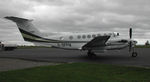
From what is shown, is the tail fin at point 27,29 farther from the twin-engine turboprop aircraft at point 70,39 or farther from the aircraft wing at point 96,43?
the aircraft wing at point 96,43

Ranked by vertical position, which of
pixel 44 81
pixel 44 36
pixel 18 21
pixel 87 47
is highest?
pixel 18 21

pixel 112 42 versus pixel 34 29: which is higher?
pixel 34 29

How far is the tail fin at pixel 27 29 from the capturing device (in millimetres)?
19153

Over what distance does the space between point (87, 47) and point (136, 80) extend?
11.3 meters

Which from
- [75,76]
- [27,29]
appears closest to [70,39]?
[27,29]

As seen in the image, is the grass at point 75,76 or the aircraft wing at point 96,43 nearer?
the grass at point 75,76

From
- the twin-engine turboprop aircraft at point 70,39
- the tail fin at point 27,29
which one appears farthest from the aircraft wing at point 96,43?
the tail fin at point 27,29

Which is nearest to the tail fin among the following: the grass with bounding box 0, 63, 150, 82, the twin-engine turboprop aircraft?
the twin-engine turboprop aircraft

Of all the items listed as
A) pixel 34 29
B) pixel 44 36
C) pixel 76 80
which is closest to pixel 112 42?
pixel 44 36

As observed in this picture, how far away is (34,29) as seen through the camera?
796 inches

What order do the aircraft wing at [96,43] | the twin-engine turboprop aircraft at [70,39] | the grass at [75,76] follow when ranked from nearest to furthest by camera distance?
the grass at [75,76]
the aircraft wing at [96,43]
the twin-engine turboprop aircraft at [70,39]

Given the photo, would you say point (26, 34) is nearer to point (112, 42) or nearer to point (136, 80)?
point (112, 42)

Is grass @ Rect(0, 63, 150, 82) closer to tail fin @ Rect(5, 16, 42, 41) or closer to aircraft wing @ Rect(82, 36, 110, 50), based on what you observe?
aircraft wing @ Rect(82, 36, 110, 50)

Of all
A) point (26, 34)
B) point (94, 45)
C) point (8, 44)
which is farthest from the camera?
point (8, 44)
